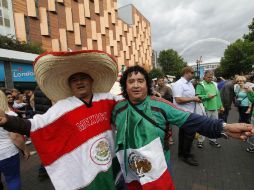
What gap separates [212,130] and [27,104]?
26.5 ft

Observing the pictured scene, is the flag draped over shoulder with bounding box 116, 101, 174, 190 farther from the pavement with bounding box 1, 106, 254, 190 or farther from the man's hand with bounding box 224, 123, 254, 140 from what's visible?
the pavement with bounding box 1, 106, 254, 190

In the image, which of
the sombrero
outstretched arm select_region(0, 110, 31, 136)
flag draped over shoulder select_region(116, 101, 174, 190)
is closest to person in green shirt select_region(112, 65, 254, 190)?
flag draped over shoulder select_region(116, 101, 174, 190)

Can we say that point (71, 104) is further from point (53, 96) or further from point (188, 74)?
point (188, 74)

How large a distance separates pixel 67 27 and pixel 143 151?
82.0ft

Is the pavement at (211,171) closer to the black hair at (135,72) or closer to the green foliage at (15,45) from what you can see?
the black hair at (135,72)

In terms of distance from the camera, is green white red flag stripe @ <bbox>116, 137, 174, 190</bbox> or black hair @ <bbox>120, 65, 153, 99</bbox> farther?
black hair @ <bbox>120, 65, 153, 99</bbox>

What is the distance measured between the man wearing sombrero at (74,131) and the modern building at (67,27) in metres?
12.1

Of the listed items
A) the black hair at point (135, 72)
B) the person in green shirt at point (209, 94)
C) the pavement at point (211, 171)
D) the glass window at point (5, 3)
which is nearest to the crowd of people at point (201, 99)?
the person in green shirt at point (209, 94)

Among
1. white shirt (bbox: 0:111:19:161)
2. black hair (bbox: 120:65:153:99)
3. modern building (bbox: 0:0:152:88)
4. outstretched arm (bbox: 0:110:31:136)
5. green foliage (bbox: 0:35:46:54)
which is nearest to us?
outstretched arm (bbox: 0:110:31:136)

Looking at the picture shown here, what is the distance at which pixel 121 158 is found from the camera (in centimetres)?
182

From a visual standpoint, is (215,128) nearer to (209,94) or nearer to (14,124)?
(14,124)

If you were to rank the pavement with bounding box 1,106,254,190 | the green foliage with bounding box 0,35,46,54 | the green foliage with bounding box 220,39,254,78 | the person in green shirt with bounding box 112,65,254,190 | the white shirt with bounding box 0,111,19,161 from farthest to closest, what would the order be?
the green foliage with bounding box 220,39,254,78, the green foliage with bounding box 0,35,46,54, the pavement with bounding box 1,106,254,190, the white shirt with bounding box 0,111,19,161, the person in green shirt with bounding box 112,65,254,190

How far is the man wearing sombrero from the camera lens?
1.72 m

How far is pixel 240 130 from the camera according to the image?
61.1 inches
